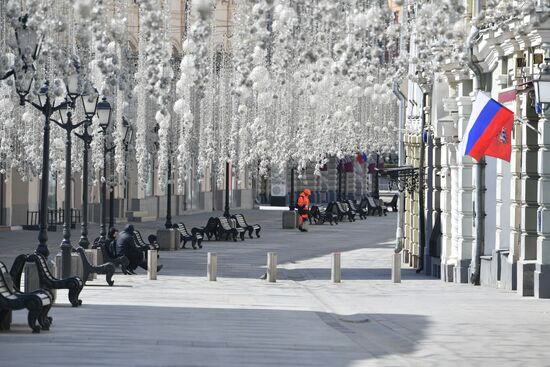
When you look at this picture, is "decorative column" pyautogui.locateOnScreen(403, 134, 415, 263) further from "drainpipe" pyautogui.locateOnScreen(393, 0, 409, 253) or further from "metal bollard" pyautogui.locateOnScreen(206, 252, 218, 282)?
"metal bollard" pyautogui.locateOnScreen(206, 252, 218, 282)

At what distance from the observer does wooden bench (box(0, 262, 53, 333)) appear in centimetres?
2059

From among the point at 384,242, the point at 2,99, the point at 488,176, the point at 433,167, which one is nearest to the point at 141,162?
the point at 384,242

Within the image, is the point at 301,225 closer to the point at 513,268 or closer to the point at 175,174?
the point at 175,174

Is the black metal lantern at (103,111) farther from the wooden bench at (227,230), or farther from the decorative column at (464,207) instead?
the wooden bench at (227,230)

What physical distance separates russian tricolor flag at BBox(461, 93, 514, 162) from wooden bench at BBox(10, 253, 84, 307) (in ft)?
26.8

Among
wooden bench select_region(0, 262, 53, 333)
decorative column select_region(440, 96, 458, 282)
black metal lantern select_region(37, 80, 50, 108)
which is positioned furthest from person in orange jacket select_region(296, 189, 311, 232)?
wooden bench select_region(0, 262, 53, 333)

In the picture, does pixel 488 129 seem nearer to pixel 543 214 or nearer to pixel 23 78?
pixel 543 214

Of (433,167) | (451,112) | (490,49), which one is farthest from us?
(433,167)

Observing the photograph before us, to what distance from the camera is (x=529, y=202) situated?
30.0 meters

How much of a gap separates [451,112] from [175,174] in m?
47.7

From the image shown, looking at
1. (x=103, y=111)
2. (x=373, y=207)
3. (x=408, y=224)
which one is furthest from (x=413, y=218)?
(x=373, y=207)

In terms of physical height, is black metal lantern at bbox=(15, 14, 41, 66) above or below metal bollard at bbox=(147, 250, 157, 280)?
above

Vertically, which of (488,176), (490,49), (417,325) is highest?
(490,49)

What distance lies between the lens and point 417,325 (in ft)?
78.4
